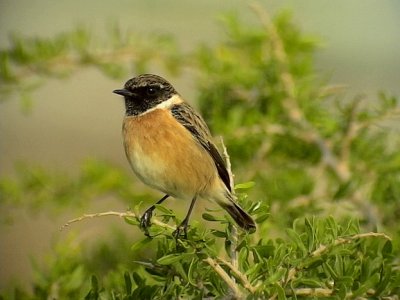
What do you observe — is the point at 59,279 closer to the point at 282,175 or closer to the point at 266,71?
the point at 282,175

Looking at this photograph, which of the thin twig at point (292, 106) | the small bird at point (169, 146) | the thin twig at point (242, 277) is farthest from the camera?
the thin twig at point (292, 106)

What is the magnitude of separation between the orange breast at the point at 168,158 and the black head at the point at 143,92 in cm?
7

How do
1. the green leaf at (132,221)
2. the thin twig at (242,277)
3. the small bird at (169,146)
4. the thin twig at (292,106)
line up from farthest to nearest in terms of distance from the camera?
the thin twig at (292,106) → the small bird at (169,146) → the green leaf at (132,221) → the thin twig at (242,277)

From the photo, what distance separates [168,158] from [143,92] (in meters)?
0.24

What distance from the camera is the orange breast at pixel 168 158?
2.02 meters

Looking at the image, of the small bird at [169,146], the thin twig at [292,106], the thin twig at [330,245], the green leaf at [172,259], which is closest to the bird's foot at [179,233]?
the green leaf at [172,259]

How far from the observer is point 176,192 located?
2043mm

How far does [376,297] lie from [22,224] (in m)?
4.62

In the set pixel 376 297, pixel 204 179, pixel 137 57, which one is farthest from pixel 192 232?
pixel 137 57

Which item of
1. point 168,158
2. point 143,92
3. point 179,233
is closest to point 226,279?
point 179,233

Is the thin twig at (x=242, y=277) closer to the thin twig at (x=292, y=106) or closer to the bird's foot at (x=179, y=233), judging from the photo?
the bird's foot at (x=179, y=233)

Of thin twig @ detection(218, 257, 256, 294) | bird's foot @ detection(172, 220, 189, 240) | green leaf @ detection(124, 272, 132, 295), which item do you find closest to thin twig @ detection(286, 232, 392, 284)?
thin twig @ detection(218, 257, 256, 294)

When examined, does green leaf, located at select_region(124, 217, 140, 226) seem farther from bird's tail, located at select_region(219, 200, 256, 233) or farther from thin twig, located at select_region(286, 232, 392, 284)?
thin twig, located at select_region(286, 232, 392, 284)

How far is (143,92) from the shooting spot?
7.21 ft
